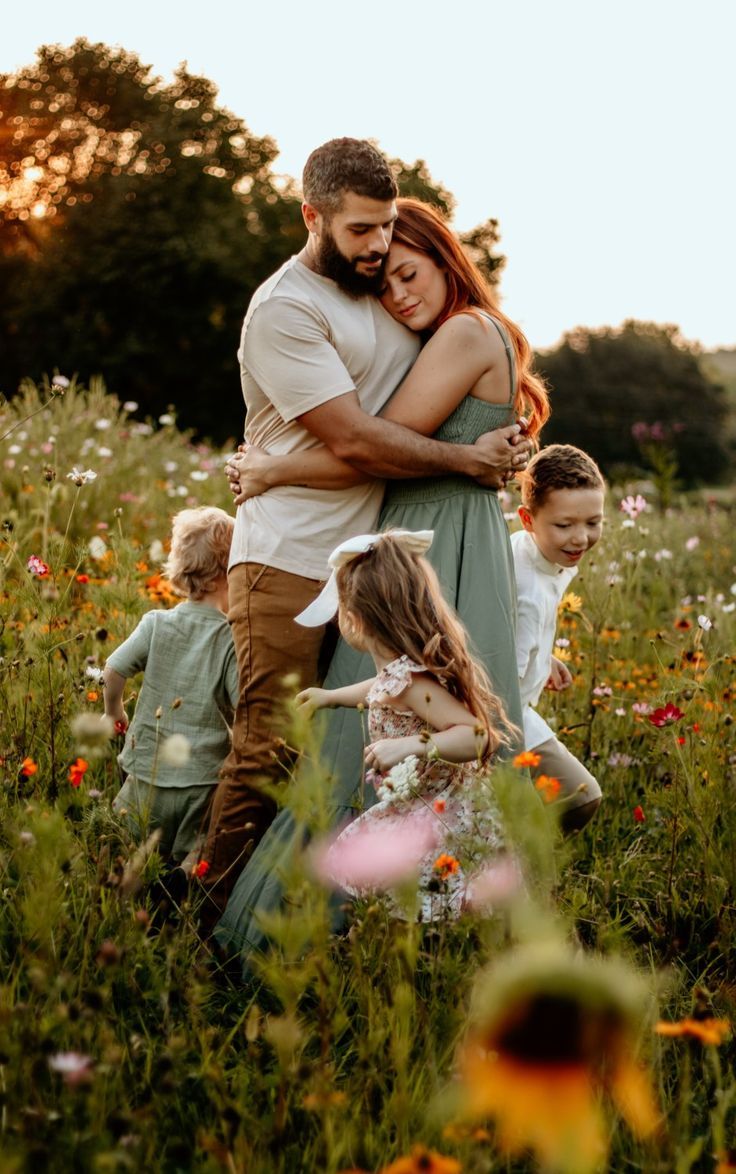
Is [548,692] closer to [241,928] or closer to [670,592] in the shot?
[241,928]

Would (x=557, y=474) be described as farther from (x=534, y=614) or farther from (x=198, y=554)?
(x=198, y=554)

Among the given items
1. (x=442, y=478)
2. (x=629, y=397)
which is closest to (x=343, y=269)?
(x=442, y=478)

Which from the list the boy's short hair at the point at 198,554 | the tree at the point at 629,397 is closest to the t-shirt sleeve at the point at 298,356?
the boy's short hair at the point at 198,554

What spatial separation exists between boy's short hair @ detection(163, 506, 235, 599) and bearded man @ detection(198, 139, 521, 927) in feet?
0.55

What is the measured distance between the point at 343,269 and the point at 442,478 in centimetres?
57

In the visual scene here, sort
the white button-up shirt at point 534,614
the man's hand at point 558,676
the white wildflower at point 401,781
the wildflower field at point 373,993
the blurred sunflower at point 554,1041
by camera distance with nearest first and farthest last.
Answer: the blurred sunflower at point 554,1041 < the wildflower field at point 373,993 < the white wildflower at point 401,781 < the white button-up shirt at point 534,614 < the man's hand at point 558,676

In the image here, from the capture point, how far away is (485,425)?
2906 mm

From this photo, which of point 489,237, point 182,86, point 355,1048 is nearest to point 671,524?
point 355,1048

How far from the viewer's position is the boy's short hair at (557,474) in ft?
10.0

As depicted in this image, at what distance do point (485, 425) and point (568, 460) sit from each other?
0.98ft

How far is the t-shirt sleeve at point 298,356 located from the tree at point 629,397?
120 feet

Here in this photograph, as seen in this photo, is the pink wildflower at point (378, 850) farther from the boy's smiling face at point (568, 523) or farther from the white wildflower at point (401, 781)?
the boy's smiling face at point (568, 523)

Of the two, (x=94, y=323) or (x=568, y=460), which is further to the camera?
(x=94, y=323)

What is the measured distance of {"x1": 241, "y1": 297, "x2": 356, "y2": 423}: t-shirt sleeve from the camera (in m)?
2.71
